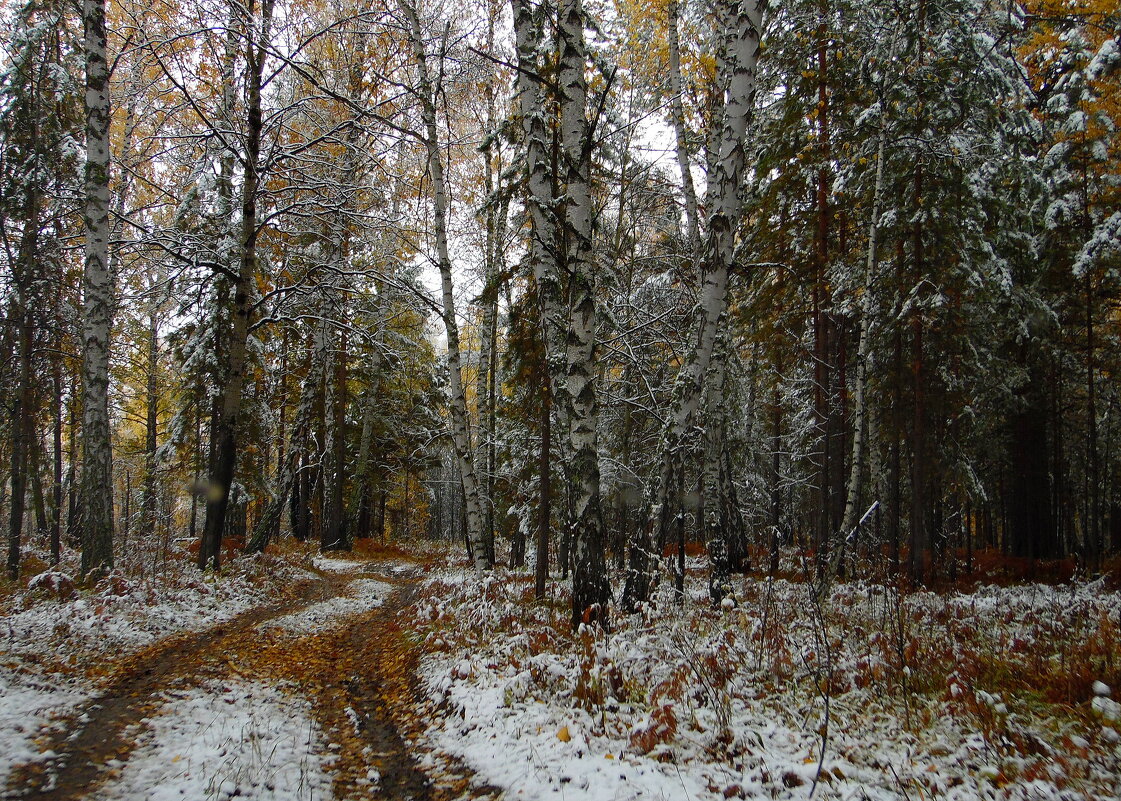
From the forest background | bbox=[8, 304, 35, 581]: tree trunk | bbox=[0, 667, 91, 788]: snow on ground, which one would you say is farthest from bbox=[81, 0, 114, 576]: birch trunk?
bbox=[8, 304, 35, 581]: tree trunk

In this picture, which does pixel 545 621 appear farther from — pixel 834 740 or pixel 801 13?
pixel 801 13

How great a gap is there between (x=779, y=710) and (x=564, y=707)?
1.68m

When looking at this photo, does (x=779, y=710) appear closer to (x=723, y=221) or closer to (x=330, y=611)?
(x=723, y=221)

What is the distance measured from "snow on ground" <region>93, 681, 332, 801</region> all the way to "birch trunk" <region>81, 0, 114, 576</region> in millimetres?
5836

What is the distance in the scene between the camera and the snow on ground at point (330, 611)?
8.71 metres

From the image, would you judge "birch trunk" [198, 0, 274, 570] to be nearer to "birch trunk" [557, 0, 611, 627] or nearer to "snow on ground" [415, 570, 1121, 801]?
"snow on ground" [415, 570, 1121, 801]

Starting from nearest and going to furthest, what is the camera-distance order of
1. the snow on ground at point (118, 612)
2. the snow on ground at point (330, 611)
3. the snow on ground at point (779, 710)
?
1. the snow on ground at point (779, 710)
2. the snow on ground at point (118, 612)
3. the snow on ground at point (330, 611)

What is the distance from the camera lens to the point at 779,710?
14.5 feet

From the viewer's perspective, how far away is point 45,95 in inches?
503

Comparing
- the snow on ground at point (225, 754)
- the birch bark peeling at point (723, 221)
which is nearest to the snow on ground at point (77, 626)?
the snow on ground at point (225, 754)

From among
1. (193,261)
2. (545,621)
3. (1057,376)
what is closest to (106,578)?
(193,261)

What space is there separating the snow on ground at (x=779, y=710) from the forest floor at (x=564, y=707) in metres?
0.02

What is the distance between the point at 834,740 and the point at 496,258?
37.9 feet

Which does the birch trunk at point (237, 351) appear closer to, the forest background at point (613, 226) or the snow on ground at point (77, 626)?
the forest background at point (613, 226)
